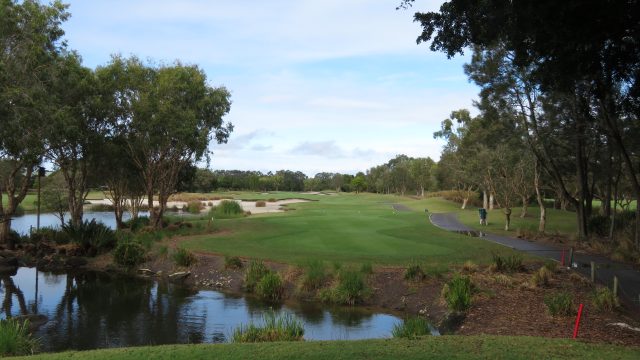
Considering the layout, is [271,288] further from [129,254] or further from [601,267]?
[601,267]

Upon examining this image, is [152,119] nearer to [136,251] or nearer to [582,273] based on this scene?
[136,251]

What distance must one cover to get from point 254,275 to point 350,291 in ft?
13.3

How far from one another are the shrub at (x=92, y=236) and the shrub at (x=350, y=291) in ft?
50.7

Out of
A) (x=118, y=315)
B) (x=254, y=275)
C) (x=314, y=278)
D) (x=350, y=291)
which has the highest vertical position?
(x=314, y=278)

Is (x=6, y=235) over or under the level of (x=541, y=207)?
under

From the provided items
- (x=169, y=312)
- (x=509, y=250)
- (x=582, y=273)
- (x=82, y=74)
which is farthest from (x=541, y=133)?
(x=82, y=74)

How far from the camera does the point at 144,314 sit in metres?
16.5

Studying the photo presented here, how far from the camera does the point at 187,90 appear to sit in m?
30.4

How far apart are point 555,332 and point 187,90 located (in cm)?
2460

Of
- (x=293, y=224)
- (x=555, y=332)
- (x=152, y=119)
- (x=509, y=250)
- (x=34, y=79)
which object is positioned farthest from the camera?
(x=293, y=224)

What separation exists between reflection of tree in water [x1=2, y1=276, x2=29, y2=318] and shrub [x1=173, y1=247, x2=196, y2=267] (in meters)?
6.06

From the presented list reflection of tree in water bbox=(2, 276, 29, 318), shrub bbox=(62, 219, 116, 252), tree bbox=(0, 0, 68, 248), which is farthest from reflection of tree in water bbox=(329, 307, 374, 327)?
shrub bbox=(62, 219, 116, 252)

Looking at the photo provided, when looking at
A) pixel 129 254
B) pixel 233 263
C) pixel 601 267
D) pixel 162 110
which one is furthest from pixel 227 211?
pixel 601 267

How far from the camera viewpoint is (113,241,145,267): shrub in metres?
24.6
